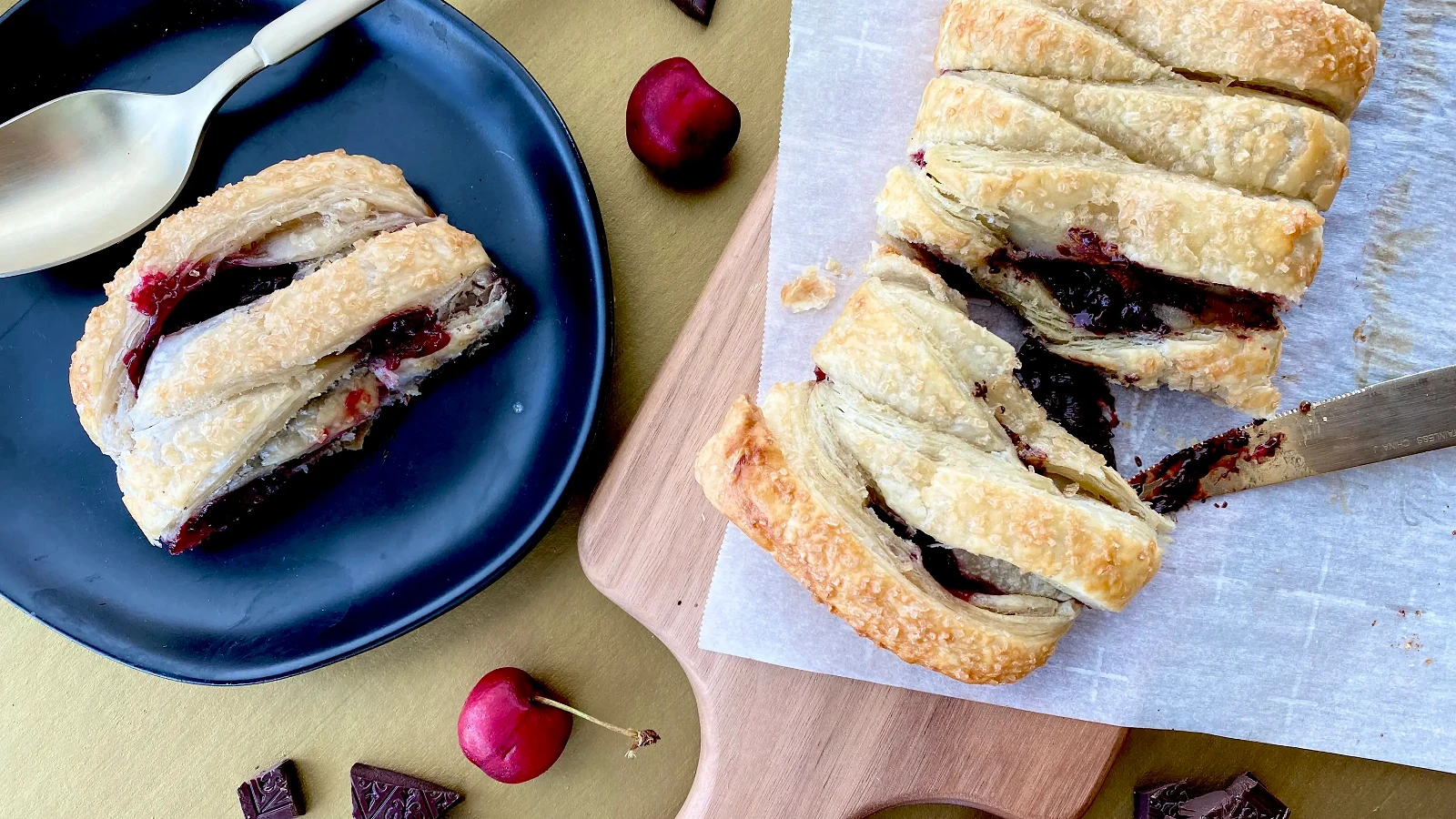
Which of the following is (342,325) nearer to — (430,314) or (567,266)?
(430,314)

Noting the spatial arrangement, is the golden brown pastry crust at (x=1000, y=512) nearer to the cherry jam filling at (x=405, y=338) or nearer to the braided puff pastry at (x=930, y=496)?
the braided puff pastry at (x=930, y=496)

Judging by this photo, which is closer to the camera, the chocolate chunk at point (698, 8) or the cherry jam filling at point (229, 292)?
the cherry jam filling at point (229, 292)

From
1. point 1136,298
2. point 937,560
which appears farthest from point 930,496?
point 1136,298

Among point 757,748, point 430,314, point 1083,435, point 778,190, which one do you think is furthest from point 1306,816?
point 430,314

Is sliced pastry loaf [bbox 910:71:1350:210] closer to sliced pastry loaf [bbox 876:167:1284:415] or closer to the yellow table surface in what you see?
sliced pastry loaf [bbox 876:167:1284:415]

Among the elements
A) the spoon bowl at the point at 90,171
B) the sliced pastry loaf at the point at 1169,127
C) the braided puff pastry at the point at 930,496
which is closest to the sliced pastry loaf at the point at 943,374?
the braided puff pastry at the point at 930,496

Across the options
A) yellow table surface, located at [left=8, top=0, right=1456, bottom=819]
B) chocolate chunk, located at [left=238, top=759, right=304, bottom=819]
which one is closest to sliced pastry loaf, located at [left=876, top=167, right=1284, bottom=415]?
yellow table surface, located at [left=8, top=0, right=1456, bottom=819]
